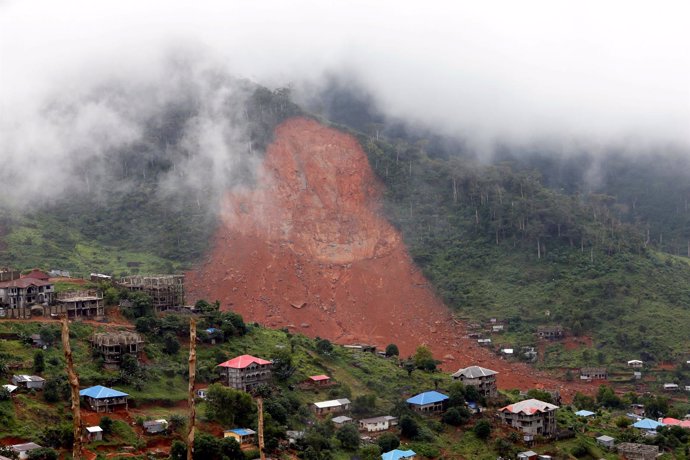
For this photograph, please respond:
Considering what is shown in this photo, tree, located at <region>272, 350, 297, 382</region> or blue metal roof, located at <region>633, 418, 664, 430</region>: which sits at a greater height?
tree, located at <region>272, 350, 297, 382</region>

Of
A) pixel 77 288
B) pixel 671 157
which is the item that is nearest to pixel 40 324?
pixel 77 288

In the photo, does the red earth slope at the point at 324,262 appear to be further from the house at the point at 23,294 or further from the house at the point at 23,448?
the house at the point at 23,448

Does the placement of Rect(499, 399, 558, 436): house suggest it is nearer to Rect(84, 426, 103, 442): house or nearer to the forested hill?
the forested hill

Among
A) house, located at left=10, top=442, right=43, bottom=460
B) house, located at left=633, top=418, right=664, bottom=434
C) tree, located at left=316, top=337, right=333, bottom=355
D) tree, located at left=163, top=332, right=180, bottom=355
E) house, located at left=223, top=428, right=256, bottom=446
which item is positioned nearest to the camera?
house, located at left=10, top=442, right=43, bottom=460

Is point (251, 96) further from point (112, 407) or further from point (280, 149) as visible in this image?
point (112, 407)

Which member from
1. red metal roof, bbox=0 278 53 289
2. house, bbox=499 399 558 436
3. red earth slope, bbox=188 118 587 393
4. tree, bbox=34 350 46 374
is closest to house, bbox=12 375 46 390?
tree, bbox=34 350 46 374

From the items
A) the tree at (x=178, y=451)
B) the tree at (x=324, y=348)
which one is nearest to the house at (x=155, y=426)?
the tree at (x=178, y=451)

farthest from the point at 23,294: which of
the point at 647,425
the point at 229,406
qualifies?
the point at 647,425

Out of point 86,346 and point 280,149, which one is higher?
point 280,149
